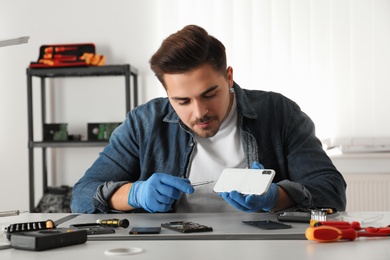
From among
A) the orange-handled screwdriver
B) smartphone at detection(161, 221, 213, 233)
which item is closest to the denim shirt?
smartphone at detection(161, 221, 213, 233)

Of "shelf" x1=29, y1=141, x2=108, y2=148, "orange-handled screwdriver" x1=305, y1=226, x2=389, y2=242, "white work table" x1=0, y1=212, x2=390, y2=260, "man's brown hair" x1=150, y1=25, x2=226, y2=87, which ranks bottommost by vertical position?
"shelf" x1=29, y1=141, x2=108, y2=148

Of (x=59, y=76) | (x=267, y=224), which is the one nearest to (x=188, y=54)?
(x=267, y=224)

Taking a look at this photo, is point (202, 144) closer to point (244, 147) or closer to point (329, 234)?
point (244, 147)

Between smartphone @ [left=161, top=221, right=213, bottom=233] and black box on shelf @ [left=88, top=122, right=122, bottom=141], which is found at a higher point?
smartphone @ [left=161, top=221, right=213, bottom=233]

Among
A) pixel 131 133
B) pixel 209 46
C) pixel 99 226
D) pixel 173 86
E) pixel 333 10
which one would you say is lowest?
pixel 99 226

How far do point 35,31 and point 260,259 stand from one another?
3.02 metres

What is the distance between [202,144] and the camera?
5.82ft

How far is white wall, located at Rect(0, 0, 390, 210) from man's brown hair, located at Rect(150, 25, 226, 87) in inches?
66.8

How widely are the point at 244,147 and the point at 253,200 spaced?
0.40 meters

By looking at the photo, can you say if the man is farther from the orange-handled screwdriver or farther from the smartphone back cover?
the orange-handled screwdriver

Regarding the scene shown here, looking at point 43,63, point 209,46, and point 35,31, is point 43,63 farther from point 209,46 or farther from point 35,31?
point 209,46

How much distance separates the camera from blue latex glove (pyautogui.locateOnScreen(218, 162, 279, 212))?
132 centimetres

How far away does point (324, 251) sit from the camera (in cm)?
94

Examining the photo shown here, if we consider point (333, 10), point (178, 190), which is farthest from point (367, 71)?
point (178, 190)
